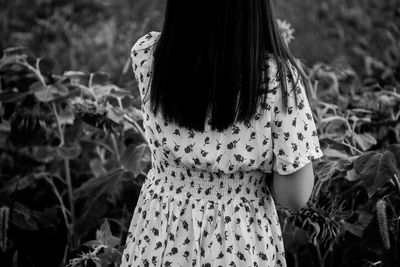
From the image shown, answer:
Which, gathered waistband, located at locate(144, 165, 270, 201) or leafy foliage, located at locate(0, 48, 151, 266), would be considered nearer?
gathered waistband, located at locate(144, 165, 270, 201)

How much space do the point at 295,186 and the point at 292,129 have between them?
0.16 meters

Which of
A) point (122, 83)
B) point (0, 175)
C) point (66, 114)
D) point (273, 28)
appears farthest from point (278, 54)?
point (0, 175)

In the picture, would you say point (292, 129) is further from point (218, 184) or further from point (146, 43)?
point (146, 43)

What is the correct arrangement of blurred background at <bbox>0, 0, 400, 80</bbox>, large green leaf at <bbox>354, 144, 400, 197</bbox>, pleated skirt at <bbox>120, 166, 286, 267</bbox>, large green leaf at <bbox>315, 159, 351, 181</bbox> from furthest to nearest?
blurred background at <bbox>0, 0, 400, 80</bbox>
large green leaf at <bbox>315, 159, 351, 181</bbox>
large green leaf at <bbox>354, 144, 400, 197</bbox>
pleated skirt at <bbox>120, 166, 286, 267</bbox>

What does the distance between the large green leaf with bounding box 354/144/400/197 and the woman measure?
0.28 m

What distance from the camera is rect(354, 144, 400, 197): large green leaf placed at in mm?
1624

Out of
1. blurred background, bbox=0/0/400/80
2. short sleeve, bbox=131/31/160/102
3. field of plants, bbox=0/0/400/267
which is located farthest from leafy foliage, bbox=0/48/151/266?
blurred background, bbox=0/0/400/80

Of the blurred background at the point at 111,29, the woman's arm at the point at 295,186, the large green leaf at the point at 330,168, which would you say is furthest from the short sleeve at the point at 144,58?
the blurred background at the point at 111,29

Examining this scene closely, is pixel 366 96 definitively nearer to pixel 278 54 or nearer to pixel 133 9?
pixel 278 54

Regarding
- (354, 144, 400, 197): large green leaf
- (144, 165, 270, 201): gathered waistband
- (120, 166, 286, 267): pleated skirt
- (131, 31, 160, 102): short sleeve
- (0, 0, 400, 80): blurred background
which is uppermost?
(0, 0, 400, 80): blurred background

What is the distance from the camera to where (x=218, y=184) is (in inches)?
60.3

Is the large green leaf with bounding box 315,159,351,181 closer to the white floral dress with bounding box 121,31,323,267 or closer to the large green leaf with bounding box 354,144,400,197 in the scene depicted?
the large green leaf with bounding box 354,144,400,197

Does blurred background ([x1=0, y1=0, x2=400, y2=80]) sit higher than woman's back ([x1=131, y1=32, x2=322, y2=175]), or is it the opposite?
blurred background ([x1=0, y1=0, x2=400, y2=80])

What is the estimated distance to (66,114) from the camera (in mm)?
2363
